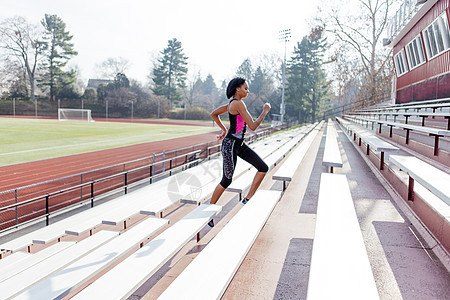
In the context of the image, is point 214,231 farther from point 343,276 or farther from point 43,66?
point 43,66

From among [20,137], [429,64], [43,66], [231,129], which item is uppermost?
[43,66]

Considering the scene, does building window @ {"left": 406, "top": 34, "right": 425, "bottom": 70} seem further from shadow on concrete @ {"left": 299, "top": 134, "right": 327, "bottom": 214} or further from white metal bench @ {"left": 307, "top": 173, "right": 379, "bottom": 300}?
white metal bench @ {"left": 307, "top": 173, "right": 379, "bottom": 300}

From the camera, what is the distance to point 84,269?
2.52m

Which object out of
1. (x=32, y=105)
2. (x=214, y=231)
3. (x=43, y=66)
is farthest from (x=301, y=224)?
(x=43, y=66)

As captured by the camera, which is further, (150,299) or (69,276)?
(150,299)

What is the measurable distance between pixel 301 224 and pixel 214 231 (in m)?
1.06

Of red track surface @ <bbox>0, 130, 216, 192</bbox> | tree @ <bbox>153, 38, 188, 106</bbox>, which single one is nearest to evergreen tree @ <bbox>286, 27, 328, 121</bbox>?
tree @ <bbox>153, 38, 188, 106</bbox>

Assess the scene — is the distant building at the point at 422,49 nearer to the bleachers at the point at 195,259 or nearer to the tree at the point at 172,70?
the bleachers at the point at 195,259

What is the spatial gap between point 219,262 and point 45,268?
1888mm


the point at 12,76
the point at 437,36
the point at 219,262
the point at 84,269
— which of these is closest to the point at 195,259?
the point at 219,262

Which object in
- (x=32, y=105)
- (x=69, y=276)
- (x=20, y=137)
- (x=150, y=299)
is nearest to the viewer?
(x=69, y=276)

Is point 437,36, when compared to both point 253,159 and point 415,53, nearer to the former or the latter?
point 415,53

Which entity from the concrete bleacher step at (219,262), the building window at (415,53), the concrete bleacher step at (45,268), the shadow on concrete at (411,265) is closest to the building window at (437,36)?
the building window at (415,53)

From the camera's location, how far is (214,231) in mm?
4129
